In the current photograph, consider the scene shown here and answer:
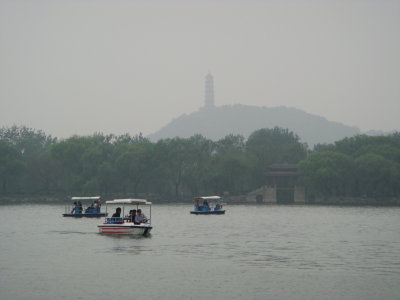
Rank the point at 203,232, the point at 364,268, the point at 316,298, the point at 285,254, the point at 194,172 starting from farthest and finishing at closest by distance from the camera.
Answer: the point at 194,172
the point at 203,232
the point at 285,254
the point at 364,268
the point at 316,298

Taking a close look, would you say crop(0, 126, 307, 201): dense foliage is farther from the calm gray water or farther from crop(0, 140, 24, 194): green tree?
the calm gray water

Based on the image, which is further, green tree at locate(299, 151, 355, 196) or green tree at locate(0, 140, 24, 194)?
green tree at locate(0, 140, 24, 194)

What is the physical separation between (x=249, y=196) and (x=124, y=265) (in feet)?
338

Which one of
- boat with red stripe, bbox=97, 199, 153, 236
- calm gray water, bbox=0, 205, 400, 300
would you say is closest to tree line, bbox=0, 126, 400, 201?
calm gray water, bbox=0, 205, 400, 300

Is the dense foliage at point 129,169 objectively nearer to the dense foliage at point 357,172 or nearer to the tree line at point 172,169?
the tree line at point 172,169

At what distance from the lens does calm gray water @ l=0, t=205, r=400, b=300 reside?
2989cm

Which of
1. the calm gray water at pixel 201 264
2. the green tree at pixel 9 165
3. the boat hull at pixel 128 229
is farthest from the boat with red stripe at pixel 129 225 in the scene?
the green tree at pixel 9 165

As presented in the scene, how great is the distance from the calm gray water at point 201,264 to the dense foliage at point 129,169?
225 ft

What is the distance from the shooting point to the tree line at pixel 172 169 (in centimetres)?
12581

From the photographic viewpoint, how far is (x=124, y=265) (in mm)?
36969

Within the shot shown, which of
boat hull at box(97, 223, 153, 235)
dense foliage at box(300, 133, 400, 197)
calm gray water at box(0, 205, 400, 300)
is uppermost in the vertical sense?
dense foliage at box(300, 133, 400, 197)

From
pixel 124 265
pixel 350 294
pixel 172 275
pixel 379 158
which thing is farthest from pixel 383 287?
pixel 379 158

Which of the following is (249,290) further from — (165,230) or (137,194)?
(137,194)

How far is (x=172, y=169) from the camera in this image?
437 feet
